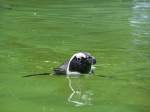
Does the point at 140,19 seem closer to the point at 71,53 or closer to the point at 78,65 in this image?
the point at 71,53

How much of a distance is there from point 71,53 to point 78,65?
208 centimetres

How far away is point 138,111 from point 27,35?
21.6 feet

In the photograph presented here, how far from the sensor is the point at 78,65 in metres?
8.25

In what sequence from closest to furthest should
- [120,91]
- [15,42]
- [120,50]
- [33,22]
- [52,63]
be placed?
[120,91]
[52,63]
[120,50]
[15,42]
[33,22]

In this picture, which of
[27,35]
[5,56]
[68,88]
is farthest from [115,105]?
[27,35]

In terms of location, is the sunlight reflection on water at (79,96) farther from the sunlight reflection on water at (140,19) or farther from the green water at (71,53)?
the sunlight reflection on water at (140,19)

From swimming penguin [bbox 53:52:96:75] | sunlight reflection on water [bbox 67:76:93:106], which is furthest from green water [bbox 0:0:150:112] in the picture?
swimming penguin [bbox 53:52:96:75]

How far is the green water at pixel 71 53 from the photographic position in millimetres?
6945

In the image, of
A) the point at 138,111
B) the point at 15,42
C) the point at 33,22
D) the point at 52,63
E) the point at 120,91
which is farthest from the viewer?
the point at 33,22

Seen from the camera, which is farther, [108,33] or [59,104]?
[108,33]

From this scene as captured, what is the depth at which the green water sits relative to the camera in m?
6.95

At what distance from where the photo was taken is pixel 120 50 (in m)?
10.7

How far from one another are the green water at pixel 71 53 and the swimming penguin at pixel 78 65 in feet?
0.35

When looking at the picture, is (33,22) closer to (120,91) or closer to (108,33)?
(108,33)
